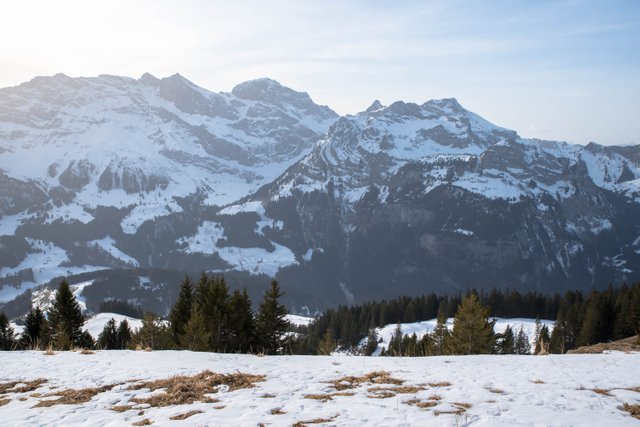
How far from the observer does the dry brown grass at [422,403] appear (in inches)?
547

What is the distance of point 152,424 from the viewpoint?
42.5 feet

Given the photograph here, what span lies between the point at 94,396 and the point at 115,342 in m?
90.6

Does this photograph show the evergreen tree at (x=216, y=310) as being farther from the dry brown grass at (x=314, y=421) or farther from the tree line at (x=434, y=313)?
the tree line at (x=434, y=313)

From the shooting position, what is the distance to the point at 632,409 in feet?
43.4

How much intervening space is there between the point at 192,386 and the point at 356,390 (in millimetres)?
5527

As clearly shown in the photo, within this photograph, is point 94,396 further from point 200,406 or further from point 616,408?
point 616,408

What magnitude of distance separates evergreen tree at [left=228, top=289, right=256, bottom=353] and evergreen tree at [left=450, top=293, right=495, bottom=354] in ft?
64.2

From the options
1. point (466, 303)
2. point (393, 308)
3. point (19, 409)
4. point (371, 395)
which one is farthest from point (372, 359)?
point (393, 308)

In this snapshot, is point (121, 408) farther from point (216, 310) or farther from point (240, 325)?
point (240, 325)

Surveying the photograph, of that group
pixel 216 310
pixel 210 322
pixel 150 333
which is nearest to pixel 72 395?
pixel 210 322

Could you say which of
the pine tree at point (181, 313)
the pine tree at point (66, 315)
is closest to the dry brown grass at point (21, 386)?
the pine tree at point (181, 313)

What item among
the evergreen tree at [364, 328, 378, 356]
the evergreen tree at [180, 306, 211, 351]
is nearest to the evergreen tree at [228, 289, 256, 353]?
the evergreen tree at [180, 306, 211, 351]

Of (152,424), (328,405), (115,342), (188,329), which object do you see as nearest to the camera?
(152,424)

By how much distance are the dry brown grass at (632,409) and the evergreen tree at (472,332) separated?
3091 cm
